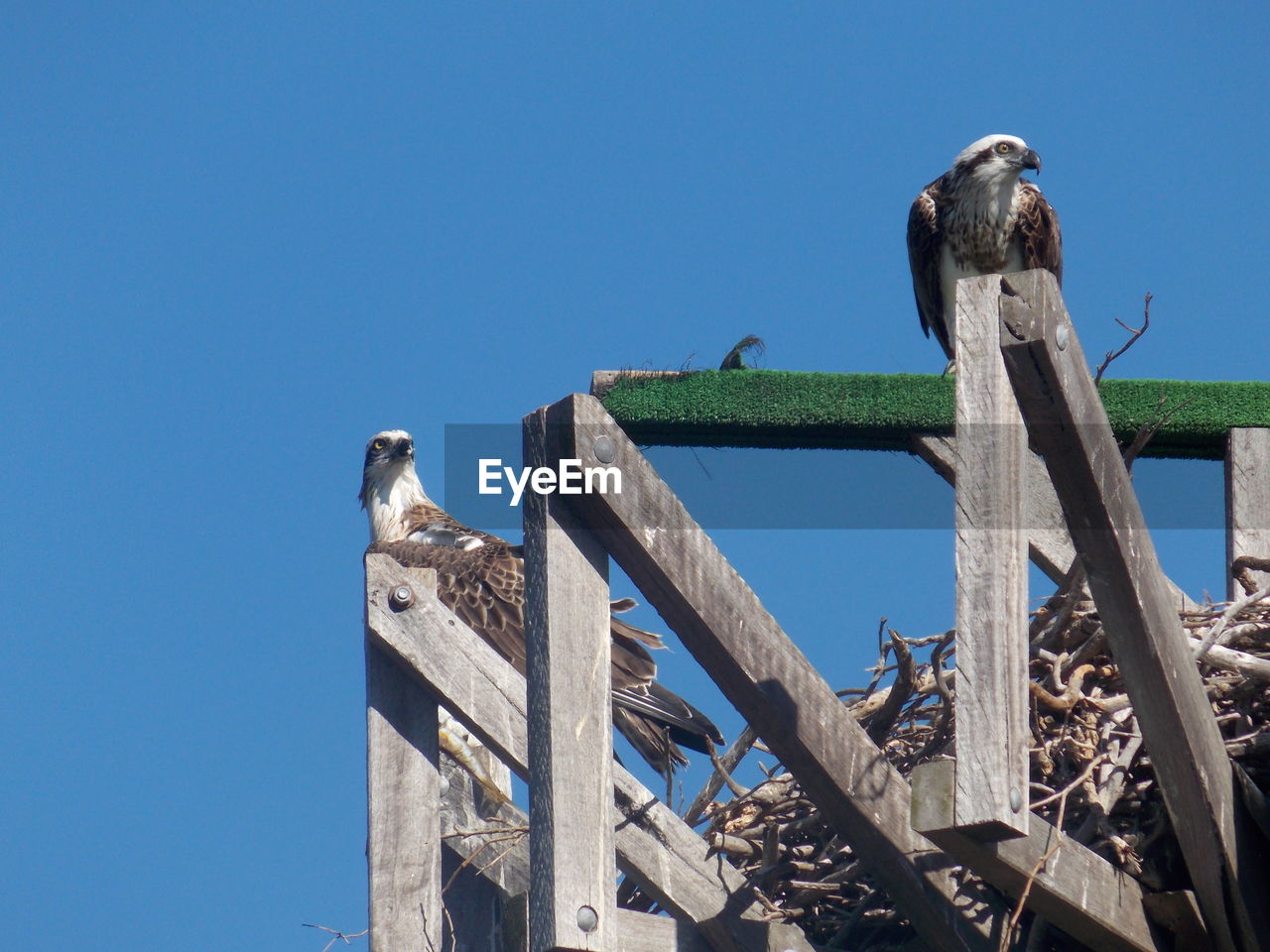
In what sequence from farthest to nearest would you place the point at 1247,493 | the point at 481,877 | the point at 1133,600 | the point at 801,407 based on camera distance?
the point at 1247,493
the point at 801,407
the point at 481,877
the point at 1133,600

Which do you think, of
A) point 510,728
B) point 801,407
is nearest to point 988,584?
point 510,728

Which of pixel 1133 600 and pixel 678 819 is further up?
pixel 1133 600

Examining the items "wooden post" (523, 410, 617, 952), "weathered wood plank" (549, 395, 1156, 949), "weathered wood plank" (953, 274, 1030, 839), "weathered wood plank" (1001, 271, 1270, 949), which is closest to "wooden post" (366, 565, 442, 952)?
"wooden post" (523, 410, 617, 952)

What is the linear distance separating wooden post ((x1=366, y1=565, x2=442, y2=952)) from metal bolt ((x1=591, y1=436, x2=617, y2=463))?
3.63ft

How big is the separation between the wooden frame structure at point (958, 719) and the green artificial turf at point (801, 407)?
158cm

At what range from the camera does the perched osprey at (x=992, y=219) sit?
760 centimetres

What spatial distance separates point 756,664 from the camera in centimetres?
319

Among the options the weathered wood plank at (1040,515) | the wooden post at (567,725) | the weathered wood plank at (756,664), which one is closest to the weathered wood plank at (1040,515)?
the weathered wood plank at (1040,515)

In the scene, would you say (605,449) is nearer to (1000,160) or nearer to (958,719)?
(958,719)

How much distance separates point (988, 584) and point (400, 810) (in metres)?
1.65

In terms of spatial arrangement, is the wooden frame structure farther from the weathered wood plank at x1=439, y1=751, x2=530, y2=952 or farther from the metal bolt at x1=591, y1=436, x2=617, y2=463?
the weathered wood plank at x1=439, y1=751, x2=530, y2=952

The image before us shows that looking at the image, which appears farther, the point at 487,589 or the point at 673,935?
the point at 487,589

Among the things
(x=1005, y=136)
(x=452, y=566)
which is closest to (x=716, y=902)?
(x=452, y=566)

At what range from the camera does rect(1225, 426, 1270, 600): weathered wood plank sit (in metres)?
5.46
